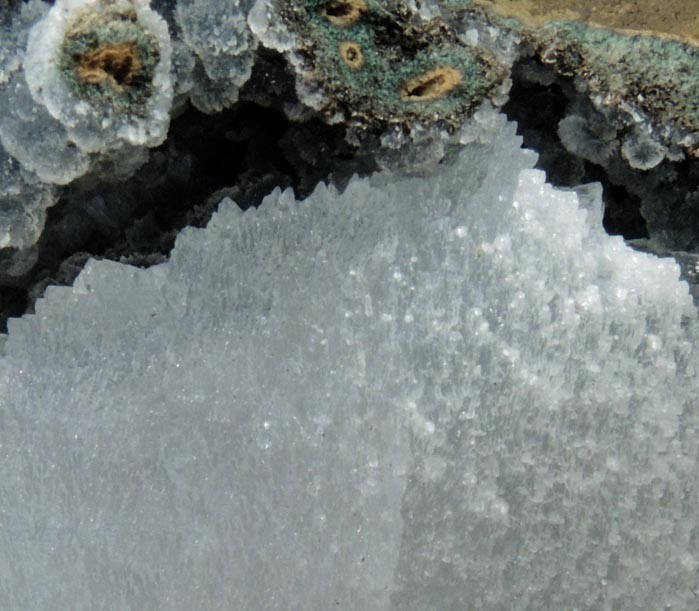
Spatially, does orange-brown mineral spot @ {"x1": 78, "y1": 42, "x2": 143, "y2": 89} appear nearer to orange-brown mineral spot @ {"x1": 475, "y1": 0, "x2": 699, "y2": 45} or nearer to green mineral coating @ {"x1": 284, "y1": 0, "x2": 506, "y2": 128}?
green mineral coating @ {"x1": 284, "y1": 0, "x2": 506, "y2": 128}

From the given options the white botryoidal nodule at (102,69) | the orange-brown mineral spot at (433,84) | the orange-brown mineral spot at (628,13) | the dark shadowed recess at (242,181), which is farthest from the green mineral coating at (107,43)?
the orange-brown mineral spot at (628,13)

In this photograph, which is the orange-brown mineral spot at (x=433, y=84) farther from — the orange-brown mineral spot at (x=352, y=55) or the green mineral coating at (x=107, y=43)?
the green mineral coating at (x=107, y=43)

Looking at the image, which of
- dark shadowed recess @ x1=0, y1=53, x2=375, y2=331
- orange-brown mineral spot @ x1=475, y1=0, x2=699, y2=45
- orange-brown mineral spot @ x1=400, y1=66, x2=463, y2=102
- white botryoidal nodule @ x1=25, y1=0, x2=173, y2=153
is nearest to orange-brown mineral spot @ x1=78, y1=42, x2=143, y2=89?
white botryoidal nodule @ x1=25, y1=0, x2=173, y2=153

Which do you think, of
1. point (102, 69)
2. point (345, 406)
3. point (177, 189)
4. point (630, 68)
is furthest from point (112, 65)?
point (630, 68)

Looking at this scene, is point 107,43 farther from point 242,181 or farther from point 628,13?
point 628,13

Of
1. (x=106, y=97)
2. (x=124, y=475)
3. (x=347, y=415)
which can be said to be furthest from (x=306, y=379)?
(x=106, y=97)
